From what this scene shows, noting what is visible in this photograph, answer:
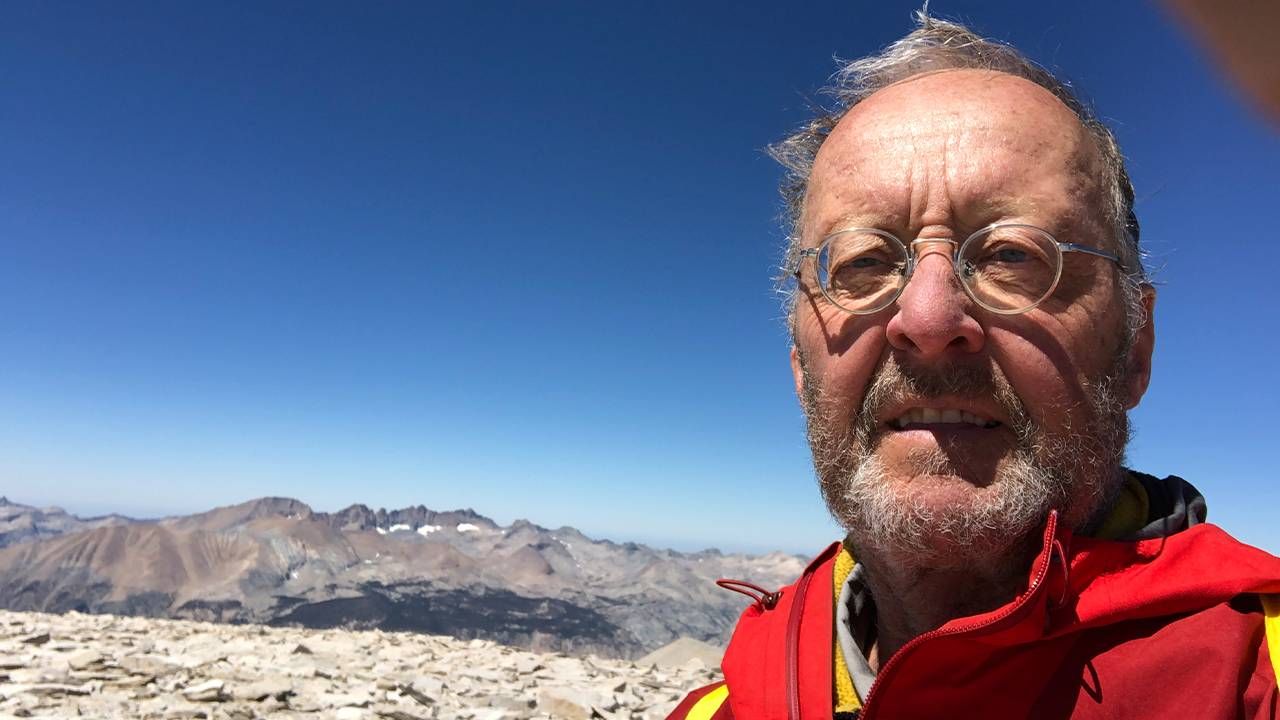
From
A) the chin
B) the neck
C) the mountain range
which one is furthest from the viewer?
the mountain range

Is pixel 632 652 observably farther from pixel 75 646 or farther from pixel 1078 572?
pixel 1078 572

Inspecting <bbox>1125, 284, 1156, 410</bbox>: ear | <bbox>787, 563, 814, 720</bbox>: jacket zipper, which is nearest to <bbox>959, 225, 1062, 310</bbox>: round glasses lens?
<bbox>1125, 284, 1156, 410</bbox>: ear

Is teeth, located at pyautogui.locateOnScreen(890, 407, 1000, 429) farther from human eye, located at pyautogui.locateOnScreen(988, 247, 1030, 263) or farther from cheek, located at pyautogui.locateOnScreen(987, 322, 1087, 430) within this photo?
human eye, located at pyautogui.locateOnScreen(988, 247, 1030, 263)

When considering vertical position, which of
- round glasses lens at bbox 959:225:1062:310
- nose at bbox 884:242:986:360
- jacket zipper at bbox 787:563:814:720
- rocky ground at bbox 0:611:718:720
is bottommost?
rocky ground at bbox 0:611:718:720

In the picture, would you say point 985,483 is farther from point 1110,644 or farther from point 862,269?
point 862,269

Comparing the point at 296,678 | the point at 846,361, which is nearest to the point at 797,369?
the point at 846,361

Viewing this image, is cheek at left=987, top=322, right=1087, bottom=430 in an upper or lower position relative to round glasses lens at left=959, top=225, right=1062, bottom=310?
lower
